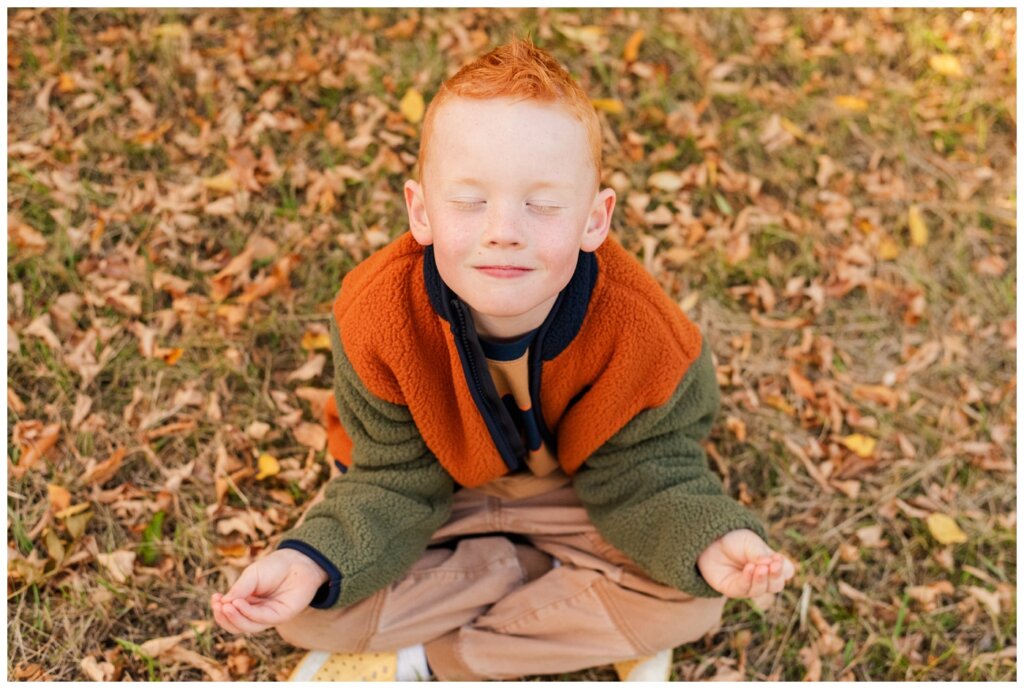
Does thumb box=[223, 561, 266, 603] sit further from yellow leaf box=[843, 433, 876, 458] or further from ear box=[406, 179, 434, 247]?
yellow leaf box=[843, 433, 876, 458]

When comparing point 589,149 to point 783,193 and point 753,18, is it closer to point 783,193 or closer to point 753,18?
point 783,193

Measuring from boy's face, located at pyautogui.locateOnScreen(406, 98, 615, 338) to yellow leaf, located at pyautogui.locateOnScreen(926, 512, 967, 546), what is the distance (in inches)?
78.3

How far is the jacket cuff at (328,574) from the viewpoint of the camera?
2463 millimetres

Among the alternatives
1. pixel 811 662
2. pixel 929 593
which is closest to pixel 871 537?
pixel 929 593

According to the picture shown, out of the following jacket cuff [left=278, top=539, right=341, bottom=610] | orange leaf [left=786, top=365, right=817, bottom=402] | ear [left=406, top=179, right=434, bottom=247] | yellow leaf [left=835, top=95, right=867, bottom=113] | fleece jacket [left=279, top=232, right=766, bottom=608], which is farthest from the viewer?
yellow leaf [left=835, top=95, right=867, bottom=113]

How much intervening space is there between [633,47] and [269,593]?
3.04 meters

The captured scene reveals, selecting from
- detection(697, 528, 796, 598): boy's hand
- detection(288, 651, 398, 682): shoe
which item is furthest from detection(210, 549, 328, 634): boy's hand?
detection(697, 528, 796, 598): boy's hand

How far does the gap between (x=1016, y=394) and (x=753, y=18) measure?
2.17m

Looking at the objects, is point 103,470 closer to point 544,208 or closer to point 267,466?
point 267,466

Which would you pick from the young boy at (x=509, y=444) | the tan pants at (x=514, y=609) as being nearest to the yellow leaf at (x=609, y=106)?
the young boy at (x=509, y=444)

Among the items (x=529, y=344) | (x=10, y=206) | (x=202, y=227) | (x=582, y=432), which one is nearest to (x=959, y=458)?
(x=582, y=432)

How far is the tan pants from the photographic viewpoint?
105 inches

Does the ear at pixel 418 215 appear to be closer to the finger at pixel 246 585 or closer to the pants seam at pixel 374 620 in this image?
the finger at pixel 246 585

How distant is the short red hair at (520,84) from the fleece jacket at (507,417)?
41 centimetres
